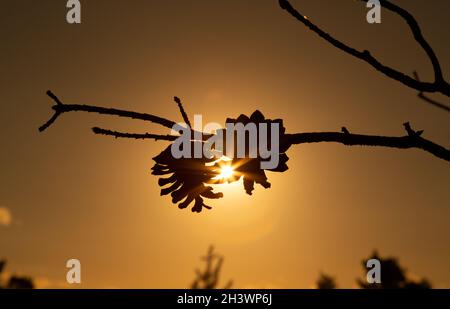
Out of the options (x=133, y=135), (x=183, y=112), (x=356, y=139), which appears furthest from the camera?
(x=183, y=112)

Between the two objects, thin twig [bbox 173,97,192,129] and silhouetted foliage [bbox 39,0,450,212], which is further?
thin twig [bbox 173,97,192,129]

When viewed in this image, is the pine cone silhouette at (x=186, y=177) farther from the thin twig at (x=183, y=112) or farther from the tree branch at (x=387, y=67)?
the tree branch at (x=387, y=67)

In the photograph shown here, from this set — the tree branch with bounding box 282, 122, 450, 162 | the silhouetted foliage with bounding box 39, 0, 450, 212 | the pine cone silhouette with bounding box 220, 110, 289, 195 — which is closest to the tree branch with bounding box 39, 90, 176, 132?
the silhouetted foliage with bounding box 39, 0, 450, 212

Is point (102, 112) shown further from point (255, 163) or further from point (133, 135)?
point (255, 163)

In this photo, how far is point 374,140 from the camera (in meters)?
1.33

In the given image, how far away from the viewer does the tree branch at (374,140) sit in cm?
133

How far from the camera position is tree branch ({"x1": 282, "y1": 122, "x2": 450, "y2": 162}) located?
1.33m

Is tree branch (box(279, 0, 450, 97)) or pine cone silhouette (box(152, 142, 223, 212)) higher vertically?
tree branch (box(279, 0, 450, 97))

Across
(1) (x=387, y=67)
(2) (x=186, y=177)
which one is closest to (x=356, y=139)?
(1) (x=387, y=67)

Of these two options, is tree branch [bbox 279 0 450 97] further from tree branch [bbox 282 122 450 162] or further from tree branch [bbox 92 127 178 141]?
tree branch [bbox 92 127 178 141]

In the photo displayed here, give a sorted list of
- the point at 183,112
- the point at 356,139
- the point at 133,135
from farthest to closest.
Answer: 1. the point at 183,112
2. the point at 133,135
3. the point at 356,139
